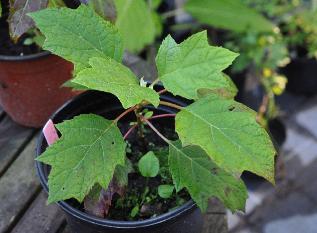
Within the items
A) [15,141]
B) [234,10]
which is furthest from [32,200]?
[234,10]

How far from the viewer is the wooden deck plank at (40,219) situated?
1.01m

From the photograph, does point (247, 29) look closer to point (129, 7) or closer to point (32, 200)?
point (129, 7)

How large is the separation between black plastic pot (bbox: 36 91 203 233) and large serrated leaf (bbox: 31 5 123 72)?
0.20 m

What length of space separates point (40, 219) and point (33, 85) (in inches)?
13.3

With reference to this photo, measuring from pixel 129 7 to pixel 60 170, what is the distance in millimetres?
1023

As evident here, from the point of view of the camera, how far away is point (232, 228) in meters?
1.95

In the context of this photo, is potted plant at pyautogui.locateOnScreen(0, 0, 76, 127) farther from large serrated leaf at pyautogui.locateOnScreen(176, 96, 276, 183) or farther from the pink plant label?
large serrated leaf at pyautogui.locateOnScreen(176, 96, 276, 183)

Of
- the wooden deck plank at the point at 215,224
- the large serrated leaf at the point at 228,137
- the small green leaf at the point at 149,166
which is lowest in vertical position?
the wooden deck plank at the point at 215,224

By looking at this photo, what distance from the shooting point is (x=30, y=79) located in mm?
1142

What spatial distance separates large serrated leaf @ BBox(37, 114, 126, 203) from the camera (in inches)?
28.5

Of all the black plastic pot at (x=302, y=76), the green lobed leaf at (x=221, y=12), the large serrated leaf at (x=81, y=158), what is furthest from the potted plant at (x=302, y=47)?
the large serrated leaf at (x=81, y=158)

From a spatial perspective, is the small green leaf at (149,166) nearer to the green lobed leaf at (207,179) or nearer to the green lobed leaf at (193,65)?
the green lobed leaf at (207,179)

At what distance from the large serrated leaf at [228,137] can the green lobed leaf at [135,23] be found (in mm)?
928

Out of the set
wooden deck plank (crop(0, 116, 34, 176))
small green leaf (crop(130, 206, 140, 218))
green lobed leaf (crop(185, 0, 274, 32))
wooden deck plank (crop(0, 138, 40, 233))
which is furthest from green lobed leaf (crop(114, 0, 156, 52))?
small green leaf (crop(130, 206, 140, 218))
